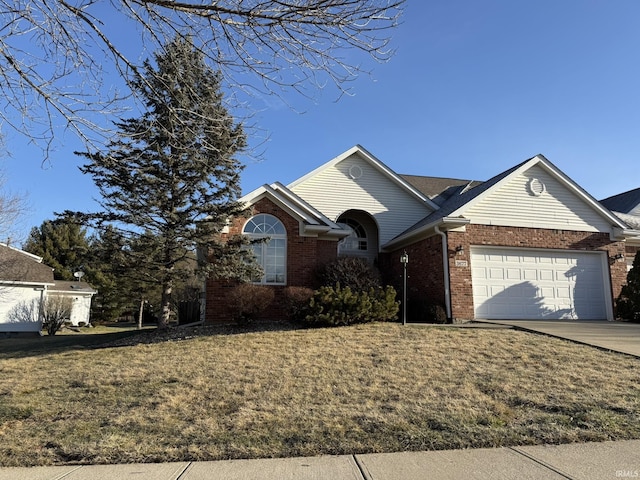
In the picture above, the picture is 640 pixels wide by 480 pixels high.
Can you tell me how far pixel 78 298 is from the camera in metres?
32.2

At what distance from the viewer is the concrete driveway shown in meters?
9.88

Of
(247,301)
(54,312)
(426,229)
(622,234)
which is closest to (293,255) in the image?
(247,301)

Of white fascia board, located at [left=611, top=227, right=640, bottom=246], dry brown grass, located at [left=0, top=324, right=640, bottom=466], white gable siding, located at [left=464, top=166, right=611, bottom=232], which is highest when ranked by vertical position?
white gable siding, located at [left=464, top=166, right=611, bottom=232]

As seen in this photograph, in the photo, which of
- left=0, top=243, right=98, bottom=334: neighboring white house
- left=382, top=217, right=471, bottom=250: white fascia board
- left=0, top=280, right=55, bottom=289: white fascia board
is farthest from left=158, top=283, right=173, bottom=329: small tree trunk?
left=0, top=280, right=55, bottom=289: white fascia board

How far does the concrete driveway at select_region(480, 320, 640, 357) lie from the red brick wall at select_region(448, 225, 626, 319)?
1.13 metres

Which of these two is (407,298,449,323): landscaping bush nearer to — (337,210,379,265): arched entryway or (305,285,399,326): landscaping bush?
(305,285,399,326): landscaping bush

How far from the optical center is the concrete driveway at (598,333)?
32.4ft

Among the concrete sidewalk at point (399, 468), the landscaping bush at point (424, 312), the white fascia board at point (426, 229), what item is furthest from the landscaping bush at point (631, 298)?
the concrete sidewalk at point (399, 468)

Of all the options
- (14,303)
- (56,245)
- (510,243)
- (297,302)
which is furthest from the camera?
(56,245)

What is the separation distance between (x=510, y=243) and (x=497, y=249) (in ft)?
1.48

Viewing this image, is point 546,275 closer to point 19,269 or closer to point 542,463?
point 542,463

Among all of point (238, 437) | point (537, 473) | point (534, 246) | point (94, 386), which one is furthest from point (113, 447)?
point (534, 246)

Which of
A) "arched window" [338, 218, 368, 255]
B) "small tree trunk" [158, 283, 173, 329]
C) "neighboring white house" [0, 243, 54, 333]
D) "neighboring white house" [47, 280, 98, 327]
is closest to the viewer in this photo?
"small tree trunk" [158, 283, 173, 329]

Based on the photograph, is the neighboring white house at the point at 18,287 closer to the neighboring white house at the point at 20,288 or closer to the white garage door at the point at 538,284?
the neighboring white house at the point at 20,288
